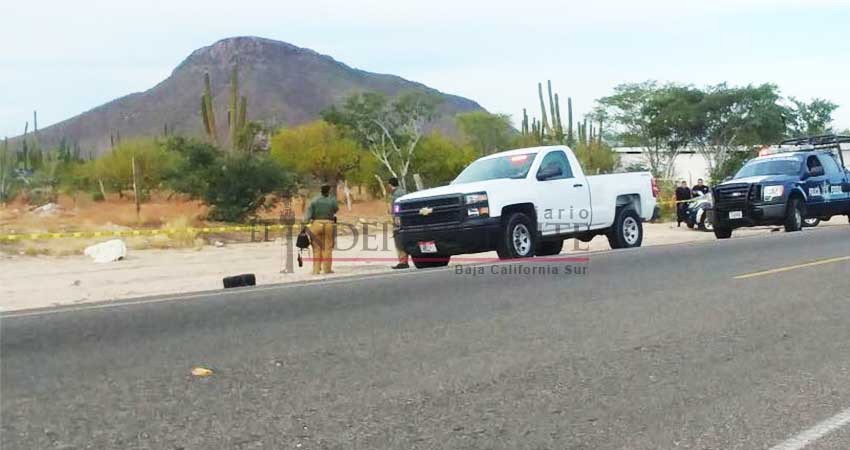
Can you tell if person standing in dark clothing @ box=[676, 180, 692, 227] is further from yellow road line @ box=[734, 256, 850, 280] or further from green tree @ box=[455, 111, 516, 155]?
green tree @ box=[455, 111, 516, 155]

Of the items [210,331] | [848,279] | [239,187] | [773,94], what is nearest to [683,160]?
[773,94]

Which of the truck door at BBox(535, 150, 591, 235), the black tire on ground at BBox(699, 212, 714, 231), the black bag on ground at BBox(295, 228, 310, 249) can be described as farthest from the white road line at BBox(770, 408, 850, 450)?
the black tire on ground at BBox(699, 212, 714, 231)

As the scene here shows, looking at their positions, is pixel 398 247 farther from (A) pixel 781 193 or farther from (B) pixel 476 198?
(A) pixel 781 193

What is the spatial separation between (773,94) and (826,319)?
60139 mm

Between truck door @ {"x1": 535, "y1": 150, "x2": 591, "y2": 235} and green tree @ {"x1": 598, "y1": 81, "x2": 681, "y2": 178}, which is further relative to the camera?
green tree @ {"x1": 598, "y1": 81, "x2": 681, "y2": 178}

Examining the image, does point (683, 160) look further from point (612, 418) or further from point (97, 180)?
point (612, 418)

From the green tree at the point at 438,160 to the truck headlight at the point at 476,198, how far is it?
45581 millimetres

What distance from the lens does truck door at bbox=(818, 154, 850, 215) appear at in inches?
1046

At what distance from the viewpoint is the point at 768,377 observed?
730 centimetres

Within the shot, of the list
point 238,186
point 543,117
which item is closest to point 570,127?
point 543,117

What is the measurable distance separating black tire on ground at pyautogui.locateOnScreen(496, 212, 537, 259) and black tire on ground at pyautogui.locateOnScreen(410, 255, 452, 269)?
143 centimetres

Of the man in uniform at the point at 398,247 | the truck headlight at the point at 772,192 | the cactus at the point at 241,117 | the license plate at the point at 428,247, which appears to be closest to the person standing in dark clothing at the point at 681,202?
the truck headlight at the point at 772,192

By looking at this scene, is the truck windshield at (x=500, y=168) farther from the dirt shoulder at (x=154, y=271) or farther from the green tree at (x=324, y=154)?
the green tree at (x=324, y=154)

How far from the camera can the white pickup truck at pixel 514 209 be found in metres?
17.0
